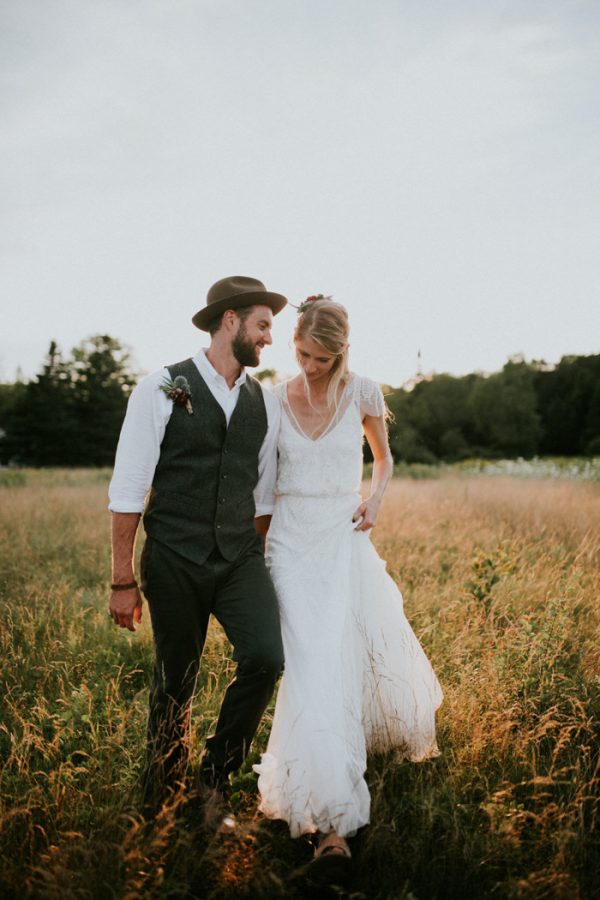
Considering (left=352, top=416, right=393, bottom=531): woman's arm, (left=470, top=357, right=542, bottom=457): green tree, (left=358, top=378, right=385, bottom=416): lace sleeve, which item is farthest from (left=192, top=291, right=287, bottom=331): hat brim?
(left=470, top=357, right=542, bottom=457): green tree

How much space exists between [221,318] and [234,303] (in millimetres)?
122

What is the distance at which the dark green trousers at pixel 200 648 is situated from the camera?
9.20 feet

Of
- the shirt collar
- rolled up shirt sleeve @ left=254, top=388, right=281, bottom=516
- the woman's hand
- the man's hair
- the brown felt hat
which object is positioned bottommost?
the woman's hand

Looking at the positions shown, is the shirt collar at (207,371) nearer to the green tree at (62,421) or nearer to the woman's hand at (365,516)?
the woman's hand at (365,516)

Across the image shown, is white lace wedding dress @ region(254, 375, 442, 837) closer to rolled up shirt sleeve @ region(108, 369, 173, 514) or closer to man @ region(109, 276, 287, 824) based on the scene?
man @ region(109, 276, 287, 824)

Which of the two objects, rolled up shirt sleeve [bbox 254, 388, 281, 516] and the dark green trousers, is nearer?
the dark green trousers

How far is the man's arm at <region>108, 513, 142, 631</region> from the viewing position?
293 centimetres

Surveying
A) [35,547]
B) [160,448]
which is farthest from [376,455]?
[35,547]

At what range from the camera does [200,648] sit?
10.1 ft

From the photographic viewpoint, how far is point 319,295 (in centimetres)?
385

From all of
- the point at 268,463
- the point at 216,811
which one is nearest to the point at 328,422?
the point at 268,463

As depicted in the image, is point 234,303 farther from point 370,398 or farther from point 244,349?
point 370,398

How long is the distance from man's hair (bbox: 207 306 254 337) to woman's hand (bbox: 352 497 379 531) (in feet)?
4.12

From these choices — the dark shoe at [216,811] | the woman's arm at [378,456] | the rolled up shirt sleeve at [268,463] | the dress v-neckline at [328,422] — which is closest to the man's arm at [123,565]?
the rolled up shirt sleeve at [268,463]
